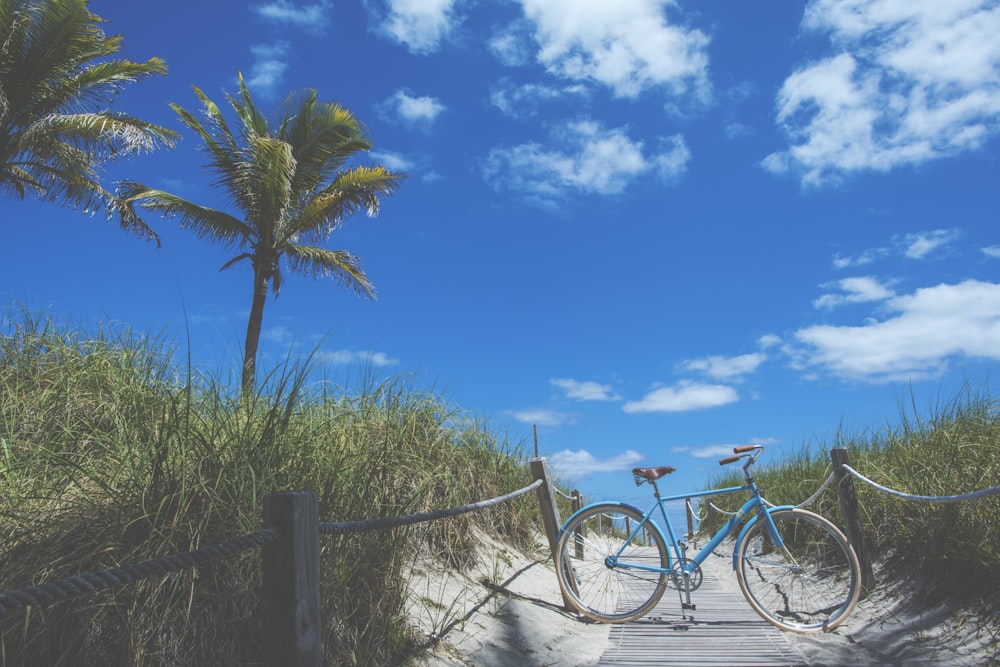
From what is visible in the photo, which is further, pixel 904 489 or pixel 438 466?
pixel 904 489

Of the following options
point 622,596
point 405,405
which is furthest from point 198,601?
point 622,596

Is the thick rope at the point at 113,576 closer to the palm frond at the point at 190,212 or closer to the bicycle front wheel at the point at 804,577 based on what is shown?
the bicycle front wheel at the point at 804,577

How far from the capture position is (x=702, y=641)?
5016 millimetres

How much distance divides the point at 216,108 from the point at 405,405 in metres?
16.9

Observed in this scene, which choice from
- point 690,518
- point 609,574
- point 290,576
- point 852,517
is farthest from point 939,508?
point 690,518

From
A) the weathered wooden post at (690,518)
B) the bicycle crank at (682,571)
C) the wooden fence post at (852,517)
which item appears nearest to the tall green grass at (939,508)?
the wooden fence post at (852,517)

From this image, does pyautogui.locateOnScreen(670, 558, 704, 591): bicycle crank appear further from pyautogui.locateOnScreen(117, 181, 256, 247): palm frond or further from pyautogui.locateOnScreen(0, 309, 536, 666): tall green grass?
pyautogui.locateOnScreen(117, 181, 256, 247): palm frond

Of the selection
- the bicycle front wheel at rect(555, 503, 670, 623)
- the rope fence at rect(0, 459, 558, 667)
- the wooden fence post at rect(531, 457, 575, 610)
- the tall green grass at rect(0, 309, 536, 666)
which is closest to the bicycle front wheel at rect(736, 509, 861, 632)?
the bicycle front wheel at rect(555, 503, 670, 623)

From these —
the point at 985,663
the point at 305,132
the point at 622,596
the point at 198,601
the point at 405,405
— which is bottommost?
the point at 985,663

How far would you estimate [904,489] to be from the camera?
5965mm

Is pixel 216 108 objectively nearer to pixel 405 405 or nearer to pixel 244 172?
Result: pixel 244 172

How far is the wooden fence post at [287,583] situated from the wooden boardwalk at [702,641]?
273 centimetres

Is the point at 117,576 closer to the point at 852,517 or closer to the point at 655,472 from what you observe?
the point at 655,472

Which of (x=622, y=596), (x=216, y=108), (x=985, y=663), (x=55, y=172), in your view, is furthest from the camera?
(x=216, y=108)
